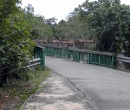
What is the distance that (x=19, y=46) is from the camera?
37.2 feet

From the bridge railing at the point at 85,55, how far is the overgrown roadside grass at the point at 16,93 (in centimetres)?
864

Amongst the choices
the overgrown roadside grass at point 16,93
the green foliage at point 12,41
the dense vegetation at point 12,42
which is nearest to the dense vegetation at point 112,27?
the overgrown roadside grass at point 16,93

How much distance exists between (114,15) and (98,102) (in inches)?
540

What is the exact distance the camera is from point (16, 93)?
10359mm

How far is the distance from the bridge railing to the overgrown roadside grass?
8.64 metres

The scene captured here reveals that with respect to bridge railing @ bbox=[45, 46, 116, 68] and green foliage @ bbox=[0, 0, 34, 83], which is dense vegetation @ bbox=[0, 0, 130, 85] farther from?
bridge railing @ bbox=[45, 46, 116, 68]

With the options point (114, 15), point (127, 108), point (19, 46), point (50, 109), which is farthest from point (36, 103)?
point (114, 15)

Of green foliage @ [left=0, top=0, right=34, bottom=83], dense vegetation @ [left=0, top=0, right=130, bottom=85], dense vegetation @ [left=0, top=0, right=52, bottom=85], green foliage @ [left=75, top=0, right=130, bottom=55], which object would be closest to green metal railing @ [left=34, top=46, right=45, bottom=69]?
dense vegetation @ [left=0, top=0, right=130, bottom=85]

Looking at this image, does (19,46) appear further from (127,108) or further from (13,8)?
(127,108)

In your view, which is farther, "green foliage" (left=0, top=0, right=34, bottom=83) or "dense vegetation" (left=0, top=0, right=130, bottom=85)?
"dense vegetation" (left=0, top=0, right=130, bottom=85)

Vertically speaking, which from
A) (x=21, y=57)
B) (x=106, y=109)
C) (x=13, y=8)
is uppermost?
(x=13, y=8)

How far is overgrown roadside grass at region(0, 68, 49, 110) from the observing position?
878 centimetres

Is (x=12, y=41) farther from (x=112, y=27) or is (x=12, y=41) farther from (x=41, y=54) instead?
(x=112, y=27)

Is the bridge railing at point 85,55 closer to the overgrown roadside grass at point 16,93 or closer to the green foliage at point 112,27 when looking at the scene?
the green foliage at point 112,27
